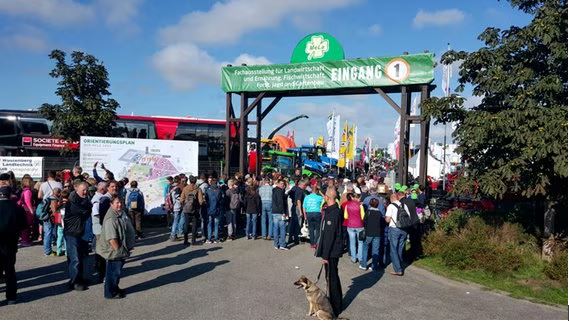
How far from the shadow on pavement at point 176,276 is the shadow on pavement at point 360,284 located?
9.35 ft

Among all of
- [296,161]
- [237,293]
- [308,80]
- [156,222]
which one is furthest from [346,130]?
[237,293]

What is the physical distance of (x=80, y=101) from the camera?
55.4ft

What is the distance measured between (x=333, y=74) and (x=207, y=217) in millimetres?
6746

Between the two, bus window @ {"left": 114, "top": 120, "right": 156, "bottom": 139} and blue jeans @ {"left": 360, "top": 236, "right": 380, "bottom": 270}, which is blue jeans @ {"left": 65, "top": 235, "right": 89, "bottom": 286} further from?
bus window @ {"left": 114, "top": 120, "right": 156, "bottom": 139}

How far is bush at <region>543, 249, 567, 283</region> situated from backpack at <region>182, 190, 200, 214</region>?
26.0ft

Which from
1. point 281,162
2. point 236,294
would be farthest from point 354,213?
point 281,162

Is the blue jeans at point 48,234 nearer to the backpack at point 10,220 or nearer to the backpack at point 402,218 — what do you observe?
the backpack at point 10,220

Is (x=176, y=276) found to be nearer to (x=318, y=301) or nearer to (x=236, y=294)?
(x=236, y=294)

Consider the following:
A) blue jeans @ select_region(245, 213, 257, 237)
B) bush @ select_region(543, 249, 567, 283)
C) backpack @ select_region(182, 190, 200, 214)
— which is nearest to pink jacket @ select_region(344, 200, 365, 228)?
blue jeans @ select_region(245, 213, 257, 237)

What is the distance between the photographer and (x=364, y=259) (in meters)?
9.79

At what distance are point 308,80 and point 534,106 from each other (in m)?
8.97

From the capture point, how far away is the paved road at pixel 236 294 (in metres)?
6.54

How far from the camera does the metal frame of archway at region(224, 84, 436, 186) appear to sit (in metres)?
14.5

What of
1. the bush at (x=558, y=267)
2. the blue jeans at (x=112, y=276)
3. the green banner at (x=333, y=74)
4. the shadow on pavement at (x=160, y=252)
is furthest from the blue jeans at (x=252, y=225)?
the bush at (x=558, y=267)
